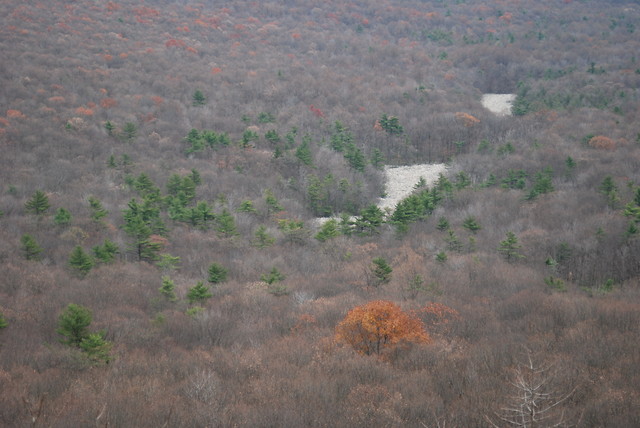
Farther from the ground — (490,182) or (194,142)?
(194,142)

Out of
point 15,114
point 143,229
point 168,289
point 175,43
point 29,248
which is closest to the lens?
point 168,289

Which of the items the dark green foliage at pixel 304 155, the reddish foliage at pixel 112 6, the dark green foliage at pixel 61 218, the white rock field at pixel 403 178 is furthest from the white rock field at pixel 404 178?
the reddish foliage at pixel 112 6

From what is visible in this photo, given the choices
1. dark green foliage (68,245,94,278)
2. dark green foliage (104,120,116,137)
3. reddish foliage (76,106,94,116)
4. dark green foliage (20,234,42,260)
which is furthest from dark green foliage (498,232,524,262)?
reddish foliage (76,106,94,116)

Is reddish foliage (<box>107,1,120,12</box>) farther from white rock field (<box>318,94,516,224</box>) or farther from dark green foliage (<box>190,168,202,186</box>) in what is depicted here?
white rock field (<box>318,94,516,224</box>)

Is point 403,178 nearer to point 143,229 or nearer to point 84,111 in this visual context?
point 143,229

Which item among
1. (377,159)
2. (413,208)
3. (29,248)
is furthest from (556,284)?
(377,159)

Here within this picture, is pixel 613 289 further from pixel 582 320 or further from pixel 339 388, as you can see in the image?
pixel 339 388

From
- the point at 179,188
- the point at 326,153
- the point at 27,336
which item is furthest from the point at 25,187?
the point at 326,153
